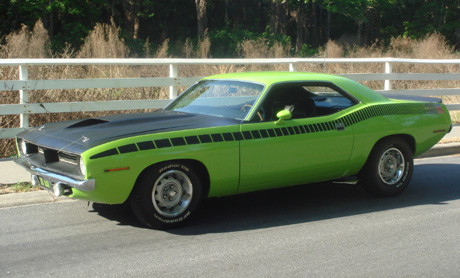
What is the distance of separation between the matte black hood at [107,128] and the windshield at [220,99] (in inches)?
7.2

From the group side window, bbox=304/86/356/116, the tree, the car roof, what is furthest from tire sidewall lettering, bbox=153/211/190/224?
the tree

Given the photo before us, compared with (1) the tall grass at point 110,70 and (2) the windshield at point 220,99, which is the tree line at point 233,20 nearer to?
(1) the tall grass at point 110,70

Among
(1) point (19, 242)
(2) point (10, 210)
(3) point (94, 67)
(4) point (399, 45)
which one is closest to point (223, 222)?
(1) point (19, 242)

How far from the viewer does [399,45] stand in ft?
88.1

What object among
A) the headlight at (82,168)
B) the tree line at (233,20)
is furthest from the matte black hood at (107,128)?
the tree line at (233,20)

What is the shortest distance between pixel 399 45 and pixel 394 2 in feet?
72.9

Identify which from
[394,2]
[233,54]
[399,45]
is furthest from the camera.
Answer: [394,2]

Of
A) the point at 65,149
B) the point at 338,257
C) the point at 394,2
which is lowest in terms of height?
the point at 338,257

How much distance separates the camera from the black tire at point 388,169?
7.17 meters

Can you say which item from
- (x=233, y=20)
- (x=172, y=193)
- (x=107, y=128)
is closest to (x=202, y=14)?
(x=233, y=20)

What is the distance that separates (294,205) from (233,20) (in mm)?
40323

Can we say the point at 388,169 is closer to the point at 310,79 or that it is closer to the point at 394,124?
the point at 394,124

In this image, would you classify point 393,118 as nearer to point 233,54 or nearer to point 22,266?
point 22,266

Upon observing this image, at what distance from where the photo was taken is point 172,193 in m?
5.91
